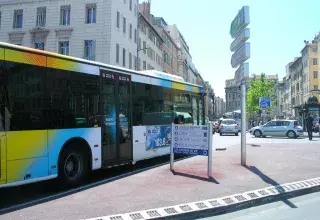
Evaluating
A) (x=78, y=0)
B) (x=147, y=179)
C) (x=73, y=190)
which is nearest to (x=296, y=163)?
(x=147, y=179)

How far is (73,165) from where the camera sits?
8641 millimetres

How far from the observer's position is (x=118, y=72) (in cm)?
1021

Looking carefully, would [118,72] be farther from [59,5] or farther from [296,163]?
[59,5]

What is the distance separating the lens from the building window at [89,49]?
3938cm

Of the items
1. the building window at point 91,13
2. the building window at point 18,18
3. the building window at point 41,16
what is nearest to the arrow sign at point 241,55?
the building window at point 91,13

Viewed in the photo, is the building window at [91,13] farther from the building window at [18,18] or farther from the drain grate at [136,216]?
the drain grate at [136,216]

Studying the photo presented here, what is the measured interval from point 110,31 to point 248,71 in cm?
2912

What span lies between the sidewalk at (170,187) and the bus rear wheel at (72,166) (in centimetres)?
73

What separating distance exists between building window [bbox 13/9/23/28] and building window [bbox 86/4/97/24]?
27.3 feet

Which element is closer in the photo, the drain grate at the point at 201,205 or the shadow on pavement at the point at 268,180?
the drain grate at the point at 201,205

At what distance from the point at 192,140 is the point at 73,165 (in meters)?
3.31

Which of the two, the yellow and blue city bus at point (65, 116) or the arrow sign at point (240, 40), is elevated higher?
the arrow sign at point (240, 40)

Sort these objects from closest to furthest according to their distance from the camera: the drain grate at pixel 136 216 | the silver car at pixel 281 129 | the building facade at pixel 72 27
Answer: the drain grate at pixel 136 216 < the silver car at pixel 281 129 < the building facade at pixel 72 27

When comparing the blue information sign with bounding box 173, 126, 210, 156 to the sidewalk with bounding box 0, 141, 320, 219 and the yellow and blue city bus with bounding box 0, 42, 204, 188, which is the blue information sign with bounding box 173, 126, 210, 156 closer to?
the sidewalk with bounding box 0, 141, 320, 219
